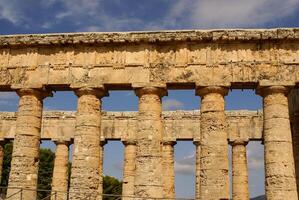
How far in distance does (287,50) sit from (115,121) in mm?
12719

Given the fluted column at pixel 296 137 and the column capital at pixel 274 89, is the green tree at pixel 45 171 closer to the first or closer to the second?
the fluted column at pixel 296 137

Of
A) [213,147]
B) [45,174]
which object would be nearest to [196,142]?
[213,147]

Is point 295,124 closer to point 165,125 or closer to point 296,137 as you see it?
point 296,137

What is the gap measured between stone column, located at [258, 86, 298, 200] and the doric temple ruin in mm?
40

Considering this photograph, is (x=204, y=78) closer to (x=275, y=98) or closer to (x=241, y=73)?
(x=241, y=73)

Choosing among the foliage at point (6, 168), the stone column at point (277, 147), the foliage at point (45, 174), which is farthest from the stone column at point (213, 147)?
the foliage at point (6, 168)

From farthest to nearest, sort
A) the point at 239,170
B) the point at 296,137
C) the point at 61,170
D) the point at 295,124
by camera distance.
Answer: the point at 61,170 → the point at 239,170 → the point at 295,124 → the point at 296,137

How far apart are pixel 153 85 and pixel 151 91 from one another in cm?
27

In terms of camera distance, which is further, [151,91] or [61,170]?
[61,170]

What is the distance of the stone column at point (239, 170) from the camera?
24.5 meters

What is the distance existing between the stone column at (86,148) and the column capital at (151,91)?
163 centimetres

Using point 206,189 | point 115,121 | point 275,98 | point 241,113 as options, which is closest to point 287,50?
point 275,98

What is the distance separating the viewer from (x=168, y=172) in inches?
974

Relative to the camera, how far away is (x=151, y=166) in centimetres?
1722
